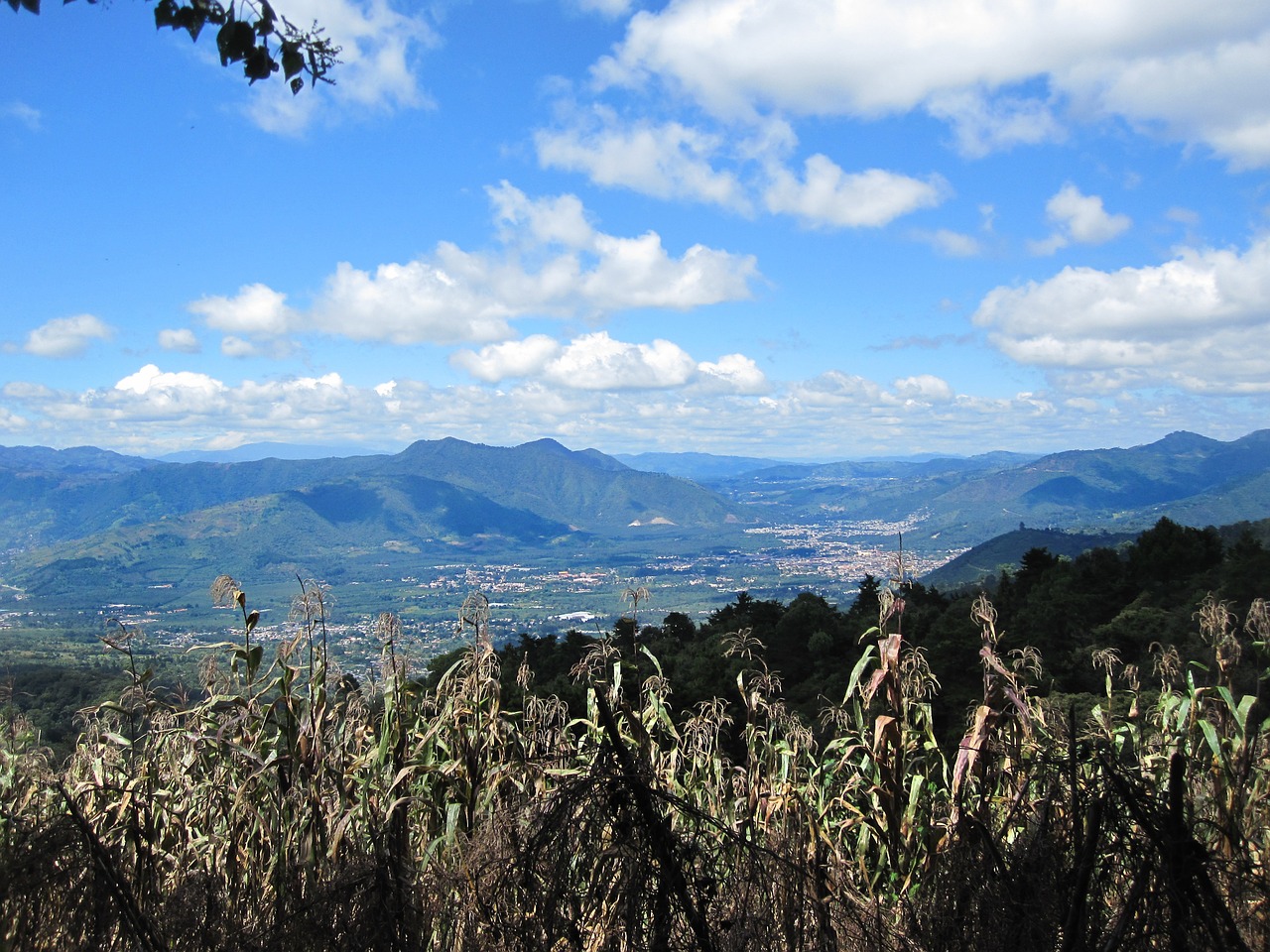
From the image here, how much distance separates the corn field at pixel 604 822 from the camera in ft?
5.78

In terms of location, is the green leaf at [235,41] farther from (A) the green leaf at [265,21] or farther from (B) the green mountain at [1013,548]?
(B) the green mountain at [1013,548]

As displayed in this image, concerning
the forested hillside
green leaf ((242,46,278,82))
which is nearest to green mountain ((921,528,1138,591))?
the forested hillside

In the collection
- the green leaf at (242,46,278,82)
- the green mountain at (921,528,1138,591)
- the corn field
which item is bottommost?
the green mountain at (921,528,1138,591)

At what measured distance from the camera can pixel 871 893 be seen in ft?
8.78

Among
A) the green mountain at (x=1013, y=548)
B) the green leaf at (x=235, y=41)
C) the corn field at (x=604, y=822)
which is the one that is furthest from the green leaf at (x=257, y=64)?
the green mountain at (x=1013, y=548)

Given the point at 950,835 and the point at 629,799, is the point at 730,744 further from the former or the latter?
the point at 629,799

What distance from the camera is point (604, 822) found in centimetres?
185

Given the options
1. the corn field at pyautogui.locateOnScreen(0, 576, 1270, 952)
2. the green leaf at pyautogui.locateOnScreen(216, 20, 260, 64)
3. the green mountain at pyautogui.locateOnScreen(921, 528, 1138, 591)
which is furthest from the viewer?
the green mountain at pyautogui.locateOnScreen(921, 528, 1138, 591)

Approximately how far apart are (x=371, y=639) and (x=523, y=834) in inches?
70.1

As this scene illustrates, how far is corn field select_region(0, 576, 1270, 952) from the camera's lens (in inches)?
69.4

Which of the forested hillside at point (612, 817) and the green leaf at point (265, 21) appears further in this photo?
the green leaf at point (265, 21)

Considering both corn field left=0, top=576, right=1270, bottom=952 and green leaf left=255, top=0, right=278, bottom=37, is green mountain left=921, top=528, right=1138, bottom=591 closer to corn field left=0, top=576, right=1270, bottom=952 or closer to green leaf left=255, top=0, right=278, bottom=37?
corn field left=0, top=576, right=1270, bottom=952

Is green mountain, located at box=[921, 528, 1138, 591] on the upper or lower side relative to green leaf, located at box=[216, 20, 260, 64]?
lower

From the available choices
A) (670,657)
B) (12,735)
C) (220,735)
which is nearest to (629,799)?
(220,735)
